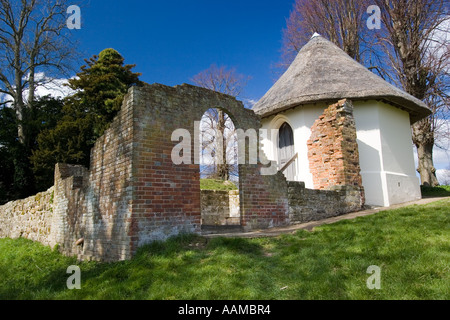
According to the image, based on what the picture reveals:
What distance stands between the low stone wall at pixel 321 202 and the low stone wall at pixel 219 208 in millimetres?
2778

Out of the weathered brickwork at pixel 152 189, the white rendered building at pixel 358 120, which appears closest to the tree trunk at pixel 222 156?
the white rendered building at pixel 358 120

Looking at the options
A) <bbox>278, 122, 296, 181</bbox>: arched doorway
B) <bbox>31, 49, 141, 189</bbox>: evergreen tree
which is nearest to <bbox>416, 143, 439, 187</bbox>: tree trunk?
<bbox>278, 122, 296, 181</bbox>: arched doorway

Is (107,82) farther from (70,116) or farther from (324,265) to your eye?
(324,265)

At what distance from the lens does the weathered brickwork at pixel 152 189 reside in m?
6.20

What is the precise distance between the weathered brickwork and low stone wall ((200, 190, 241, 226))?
3175mm

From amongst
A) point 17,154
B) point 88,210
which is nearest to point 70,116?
point 17,154

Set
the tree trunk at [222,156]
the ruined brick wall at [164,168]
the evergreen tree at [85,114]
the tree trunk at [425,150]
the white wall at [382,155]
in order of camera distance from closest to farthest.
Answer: the ruined brick wall at [164,168] < the white wall at [382,155] < the evergreen tree at [85,114] < the tree trunk at [425,150] < the tree trunk at [222,156]

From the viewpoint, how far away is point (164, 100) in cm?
674

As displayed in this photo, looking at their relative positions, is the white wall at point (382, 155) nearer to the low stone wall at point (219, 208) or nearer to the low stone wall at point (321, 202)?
the low stone wall at point (321, 202)

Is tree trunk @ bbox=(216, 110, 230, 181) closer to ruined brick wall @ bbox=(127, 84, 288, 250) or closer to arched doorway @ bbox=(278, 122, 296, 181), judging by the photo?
arched doorway @ bbox=(278, 122, 296, 181)

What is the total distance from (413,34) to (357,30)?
191 inches

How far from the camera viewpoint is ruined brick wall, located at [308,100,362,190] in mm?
10539
